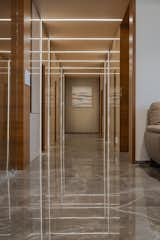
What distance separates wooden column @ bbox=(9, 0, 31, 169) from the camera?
17.1 ft

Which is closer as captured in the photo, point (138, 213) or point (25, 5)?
point (138, 213)

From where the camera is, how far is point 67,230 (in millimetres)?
2262

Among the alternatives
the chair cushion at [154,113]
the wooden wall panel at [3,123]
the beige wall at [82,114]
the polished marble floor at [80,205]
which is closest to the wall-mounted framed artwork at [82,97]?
the beige wall at [82,114]

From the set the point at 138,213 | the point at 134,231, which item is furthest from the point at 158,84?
the point at 134,231

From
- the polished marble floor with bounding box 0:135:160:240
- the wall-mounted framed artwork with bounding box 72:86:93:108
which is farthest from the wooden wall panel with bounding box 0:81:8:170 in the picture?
the wall-mounted framed artwork with bounding box 72:86:93:108

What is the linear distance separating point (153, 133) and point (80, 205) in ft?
8.26

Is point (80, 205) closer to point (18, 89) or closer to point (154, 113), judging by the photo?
point (18, 89)

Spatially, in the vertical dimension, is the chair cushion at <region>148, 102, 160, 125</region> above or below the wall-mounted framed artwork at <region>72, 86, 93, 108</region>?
below

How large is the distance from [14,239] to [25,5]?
4.47 meters

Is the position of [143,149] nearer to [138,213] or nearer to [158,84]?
[158,84]

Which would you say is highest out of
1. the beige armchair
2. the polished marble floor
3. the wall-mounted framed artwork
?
the wall-mounted framed artwork

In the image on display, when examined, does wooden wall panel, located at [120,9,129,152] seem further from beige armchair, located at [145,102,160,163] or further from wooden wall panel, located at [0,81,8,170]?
wooden wall panel, located at [0,81,8,170]

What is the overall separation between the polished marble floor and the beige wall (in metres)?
16.7

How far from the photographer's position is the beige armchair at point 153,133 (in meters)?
4.95
